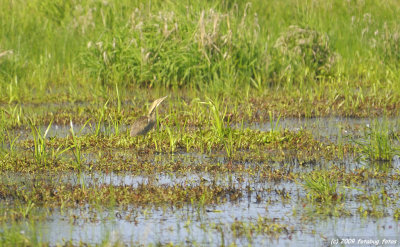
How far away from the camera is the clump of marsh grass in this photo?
44.8 feet

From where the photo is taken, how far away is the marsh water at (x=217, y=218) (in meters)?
6.05

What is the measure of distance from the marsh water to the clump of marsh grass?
5444mm

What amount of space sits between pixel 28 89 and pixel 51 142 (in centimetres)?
437

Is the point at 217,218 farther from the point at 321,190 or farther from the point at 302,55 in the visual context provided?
the point at 302,55

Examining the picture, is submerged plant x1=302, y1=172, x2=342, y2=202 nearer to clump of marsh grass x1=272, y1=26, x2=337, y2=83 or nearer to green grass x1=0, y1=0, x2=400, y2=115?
green grass x1=0, y1=0, x2=400, y2=115

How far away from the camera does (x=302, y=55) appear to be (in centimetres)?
1384

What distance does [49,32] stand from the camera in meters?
16.6

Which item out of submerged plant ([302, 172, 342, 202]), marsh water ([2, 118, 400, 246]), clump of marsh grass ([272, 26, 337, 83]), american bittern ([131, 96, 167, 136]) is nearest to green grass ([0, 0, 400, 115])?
clump of marsh grass ([272, 26, 337, 83])

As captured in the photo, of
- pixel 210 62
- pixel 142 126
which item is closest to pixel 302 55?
pixel 210 62

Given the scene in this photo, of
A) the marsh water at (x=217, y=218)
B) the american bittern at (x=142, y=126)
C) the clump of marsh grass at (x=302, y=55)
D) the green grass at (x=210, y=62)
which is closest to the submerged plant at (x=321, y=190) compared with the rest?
the marsh water at (x=217, y=218)

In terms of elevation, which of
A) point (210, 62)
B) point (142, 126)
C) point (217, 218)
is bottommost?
point (210, 62)

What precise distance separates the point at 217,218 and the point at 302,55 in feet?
25.4

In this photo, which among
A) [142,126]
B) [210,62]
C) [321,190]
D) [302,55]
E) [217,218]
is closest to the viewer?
[217,218]

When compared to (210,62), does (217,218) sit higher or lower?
higher
